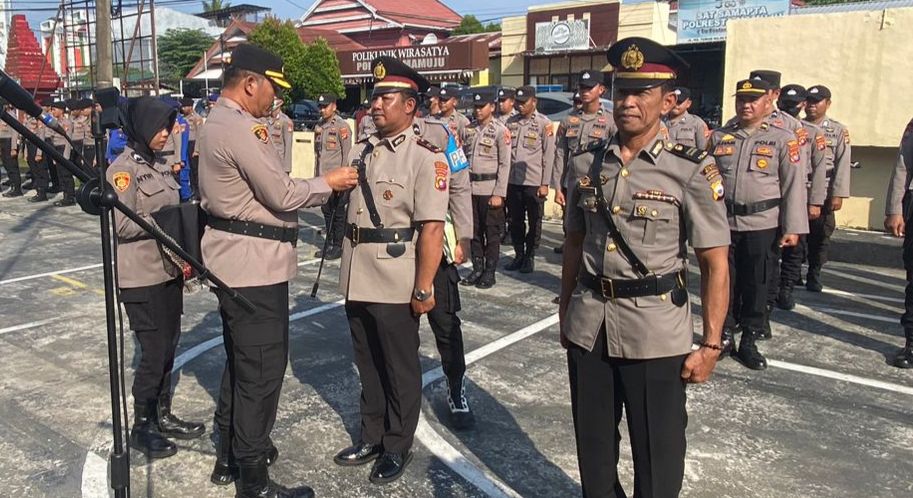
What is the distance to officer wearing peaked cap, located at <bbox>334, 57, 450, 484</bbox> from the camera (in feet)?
11.0

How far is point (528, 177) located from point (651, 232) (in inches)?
217

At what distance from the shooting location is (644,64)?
7.94 ft

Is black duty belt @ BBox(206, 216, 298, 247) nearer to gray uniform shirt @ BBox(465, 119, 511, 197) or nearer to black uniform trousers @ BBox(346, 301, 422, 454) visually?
black uniform trousers @ BBox(346, 301, 422, 454)

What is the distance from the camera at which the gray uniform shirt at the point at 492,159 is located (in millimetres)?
7488

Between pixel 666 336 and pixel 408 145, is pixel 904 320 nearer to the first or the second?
pixel 666 336

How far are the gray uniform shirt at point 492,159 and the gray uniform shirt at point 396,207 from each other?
13.4ft

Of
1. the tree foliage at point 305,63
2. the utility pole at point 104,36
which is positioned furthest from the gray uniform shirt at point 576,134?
the tree foliage at point 305,63

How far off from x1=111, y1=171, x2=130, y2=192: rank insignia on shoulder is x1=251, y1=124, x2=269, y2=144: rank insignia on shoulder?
3.04 ft

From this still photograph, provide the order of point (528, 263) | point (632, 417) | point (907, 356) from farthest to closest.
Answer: point (528, 263)
point (907, 356)
point (632, 417)

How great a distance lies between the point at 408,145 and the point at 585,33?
2416cm

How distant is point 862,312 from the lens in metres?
6.33

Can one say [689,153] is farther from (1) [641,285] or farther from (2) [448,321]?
(2) [448,321]

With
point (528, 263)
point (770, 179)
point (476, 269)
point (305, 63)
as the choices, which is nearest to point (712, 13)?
point (305, 63)

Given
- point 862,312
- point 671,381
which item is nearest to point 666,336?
point 671,381
